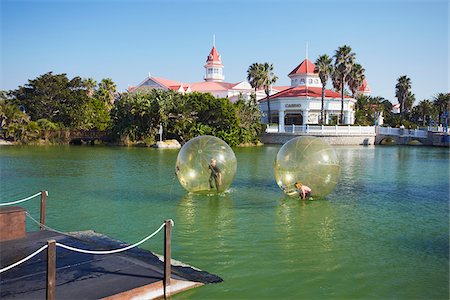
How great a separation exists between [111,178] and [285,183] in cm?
969

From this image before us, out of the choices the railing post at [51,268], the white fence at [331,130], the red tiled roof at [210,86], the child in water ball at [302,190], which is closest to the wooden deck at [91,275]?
the railing post at [51,268]

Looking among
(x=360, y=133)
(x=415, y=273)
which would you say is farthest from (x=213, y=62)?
(x=415, y=273)

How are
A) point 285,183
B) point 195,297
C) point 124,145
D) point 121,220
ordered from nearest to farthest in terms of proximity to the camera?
1. point 195,297
2. point 121,220
3. point 285,183
4. point 124,145

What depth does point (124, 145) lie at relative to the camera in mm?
50938

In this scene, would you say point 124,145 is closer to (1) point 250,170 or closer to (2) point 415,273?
(1) point 250,170

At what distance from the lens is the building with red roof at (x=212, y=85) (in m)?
83.9

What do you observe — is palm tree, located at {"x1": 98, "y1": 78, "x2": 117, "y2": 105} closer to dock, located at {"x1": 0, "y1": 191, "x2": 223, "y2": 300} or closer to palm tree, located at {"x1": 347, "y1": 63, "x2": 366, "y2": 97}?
palm tree, located at {"x1": 347, "y1": 63, "x2": 366, "y2": 97}

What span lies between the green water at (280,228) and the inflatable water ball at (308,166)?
679 mm

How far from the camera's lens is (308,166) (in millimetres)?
13773

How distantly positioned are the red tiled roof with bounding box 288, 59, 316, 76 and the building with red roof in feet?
32.5

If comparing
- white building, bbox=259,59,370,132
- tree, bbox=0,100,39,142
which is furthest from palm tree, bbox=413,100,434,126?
tree, bbox=0,100,39,142

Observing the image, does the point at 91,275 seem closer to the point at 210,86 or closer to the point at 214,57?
the point at 210,86

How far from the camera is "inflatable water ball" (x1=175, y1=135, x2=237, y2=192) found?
14.2 m

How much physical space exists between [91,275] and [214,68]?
317 ft
